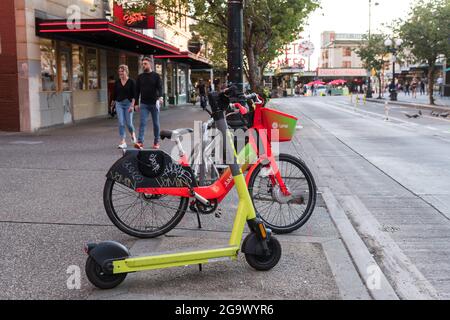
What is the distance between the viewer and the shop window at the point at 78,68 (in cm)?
1959

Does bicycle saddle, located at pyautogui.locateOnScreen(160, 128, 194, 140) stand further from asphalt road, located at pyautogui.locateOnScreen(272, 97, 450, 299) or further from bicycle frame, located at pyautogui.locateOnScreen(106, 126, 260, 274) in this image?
asphalt road, located at pyautogui.locateOnScreen(272, 97, 450, 299)

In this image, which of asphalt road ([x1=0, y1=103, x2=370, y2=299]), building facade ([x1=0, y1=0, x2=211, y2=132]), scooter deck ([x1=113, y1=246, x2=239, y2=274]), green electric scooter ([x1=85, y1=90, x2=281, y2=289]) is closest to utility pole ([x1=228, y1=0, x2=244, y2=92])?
asphalt road ([x1=0, y1=103, x2=370, y2=299])

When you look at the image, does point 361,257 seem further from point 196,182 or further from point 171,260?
point 171,260

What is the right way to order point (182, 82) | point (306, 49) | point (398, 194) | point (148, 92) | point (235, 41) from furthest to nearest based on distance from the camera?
point (182, 82) < point (306, 49) < point (148, 92) < point (235, 41) < point (398, 194)

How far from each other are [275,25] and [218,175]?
15.0 metres

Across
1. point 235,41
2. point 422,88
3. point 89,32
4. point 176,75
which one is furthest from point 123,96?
point 422,88

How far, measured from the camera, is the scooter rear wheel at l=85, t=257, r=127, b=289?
3.96 m

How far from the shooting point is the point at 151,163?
4.86 metres

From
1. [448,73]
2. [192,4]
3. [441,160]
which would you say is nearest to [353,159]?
[441,160]

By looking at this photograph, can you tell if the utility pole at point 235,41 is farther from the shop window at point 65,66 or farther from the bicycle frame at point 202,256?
the shop window at point 65,66

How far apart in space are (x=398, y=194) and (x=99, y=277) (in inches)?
197

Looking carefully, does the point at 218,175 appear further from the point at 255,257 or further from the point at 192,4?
the point at 192,4

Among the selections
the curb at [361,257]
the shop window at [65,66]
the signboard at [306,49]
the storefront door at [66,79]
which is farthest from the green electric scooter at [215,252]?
the signboard at [306,49]
